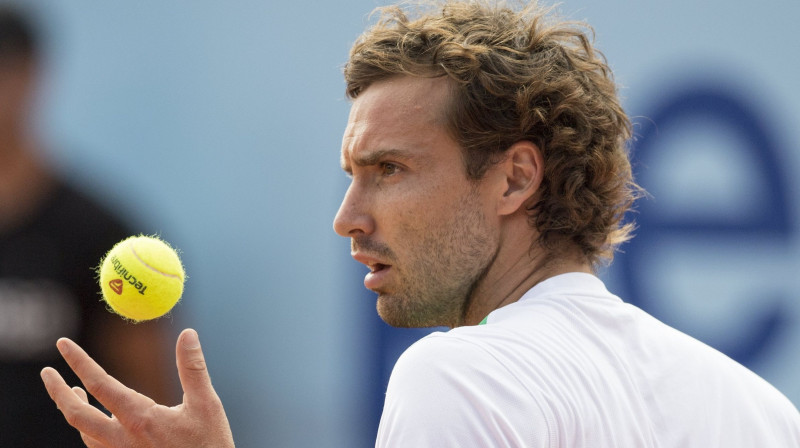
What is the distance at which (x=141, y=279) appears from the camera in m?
2.71

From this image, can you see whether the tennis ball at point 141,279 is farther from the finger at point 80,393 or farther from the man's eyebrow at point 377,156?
the man's eyebrow at point 377,156

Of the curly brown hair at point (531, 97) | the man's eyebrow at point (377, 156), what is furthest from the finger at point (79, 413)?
the curly brown hair at point (531, 97)

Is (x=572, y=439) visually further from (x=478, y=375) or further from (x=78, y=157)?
(x=78, y=157)

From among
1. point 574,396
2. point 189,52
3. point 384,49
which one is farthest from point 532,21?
point 189,52

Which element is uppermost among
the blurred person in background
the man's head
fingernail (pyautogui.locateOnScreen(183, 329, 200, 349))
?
the man's head

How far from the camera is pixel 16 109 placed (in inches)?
161

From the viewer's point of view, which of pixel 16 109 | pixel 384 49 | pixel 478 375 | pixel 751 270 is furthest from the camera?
pixel 751 270

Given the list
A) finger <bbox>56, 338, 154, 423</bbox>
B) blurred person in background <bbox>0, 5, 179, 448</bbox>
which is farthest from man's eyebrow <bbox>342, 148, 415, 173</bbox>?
blurred person in background <bbox>0, 5, 179, 448</bbox>

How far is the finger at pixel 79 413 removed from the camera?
1969 millimetres

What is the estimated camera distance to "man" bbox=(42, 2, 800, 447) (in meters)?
1.67

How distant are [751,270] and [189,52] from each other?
3039mm

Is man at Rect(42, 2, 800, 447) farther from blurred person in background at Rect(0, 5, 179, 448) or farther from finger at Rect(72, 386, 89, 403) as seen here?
blurred person in background at Rect(0, 5, 179, 448)

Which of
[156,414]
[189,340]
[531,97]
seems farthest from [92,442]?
[531,97]

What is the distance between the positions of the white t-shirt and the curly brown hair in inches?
14.2
